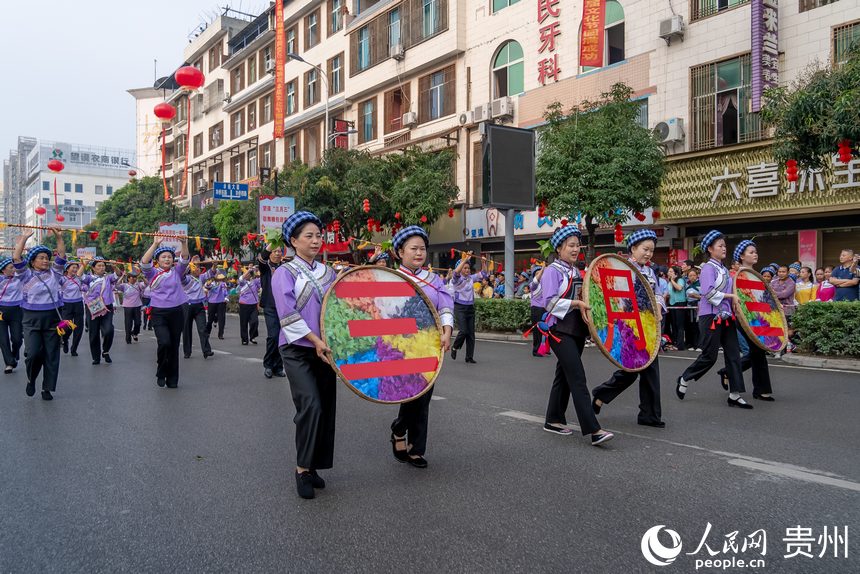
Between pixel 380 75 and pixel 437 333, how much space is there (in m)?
28.7

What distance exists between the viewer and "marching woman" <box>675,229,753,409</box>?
7449 mm

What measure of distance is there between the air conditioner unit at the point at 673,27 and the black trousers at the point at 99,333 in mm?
15861

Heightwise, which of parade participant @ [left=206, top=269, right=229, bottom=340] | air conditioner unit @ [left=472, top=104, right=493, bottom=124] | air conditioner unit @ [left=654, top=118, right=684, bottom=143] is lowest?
parade participant @ [left=206, top=269, right=229, bottom=340]

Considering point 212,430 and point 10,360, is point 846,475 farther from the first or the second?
point 10,360

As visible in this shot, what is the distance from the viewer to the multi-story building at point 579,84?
695 inches

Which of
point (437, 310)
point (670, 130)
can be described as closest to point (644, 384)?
point (437, 310)

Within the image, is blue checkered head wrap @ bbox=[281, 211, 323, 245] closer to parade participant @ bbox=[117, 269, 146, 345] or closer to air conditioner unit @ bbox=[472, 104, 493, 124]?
parade participant @ bbox=[117, 269, 146, 345]

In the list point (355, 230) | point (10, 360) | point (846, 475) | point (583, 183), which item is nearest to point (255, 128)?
point (355, 230)

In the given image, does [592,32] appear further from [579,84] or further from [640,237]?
[640,237]

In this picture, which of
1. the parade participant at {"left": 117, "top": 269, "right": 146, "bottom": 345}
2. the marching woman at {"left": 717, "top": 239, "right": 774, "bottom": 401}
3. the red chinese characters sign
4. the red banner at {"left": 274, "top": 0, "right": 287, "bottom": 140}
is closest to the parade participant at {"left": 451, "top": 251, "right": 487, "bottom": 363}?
the marching woman at {"left": 717, "top": 239, "right": 774, "bottom": 401}

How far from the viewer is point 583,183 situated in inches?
717

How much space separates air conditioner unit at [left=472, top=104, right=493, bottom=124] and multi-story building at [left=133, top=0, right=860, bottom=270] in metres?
0.05

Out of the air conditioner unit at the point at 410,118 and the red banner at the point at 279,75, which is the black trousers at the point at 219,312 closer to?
the air conditioner unit at the point at 410,118

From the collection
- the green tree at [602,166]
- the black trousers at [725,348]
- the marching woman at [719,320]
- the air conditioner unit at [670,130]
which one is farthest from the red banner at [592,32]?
the black trousers at [725,348]
